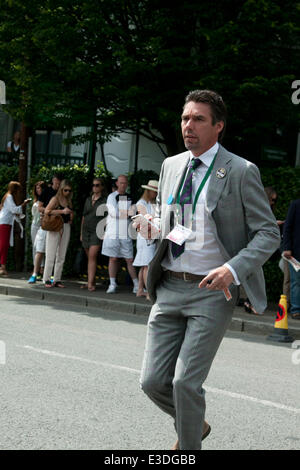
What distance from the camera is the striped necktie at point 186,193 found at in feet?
12.6

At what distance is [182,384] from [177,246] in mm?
716

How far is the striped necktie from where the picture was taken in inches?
151

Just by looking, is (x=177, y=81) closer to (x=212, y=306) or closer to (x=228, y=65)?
(x=228, y=65)

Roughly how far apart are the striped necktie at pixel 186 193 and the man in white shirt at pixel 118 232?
8737 mm

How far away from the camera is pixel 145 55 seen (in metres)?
12.8

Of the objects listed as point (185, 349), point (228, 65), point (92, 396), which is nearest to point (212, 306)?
point (185, 349)

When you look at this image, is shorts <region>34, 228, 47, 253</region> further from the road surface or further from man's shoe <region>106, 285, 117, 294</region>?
the road surface

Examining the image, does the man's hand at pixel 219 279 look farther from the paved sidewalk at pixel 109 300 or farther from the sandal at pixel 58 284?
the sandal at pixel 58 284

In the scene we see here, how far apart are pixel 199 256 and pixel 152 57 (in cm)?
954

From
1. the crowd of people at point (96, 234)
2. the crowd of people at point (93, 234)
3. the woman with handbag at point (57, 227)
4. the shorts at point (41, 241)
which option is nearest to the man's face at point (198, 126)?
the crowd of people at point (96, 234)

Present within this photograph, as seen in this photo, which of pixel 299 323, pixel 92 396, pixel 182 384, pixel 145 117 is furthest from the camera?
pixel 145 117

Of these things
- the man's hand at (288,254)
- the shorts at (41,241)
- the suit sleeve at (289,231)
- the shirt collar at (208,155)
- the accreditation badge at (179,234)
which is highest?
the shirt collar at (208,155)

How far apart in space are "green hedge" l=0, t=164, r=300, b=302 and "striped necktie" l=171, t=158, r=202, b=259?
25.9 ft

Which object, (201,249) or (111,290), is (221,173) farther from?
(111,290)
